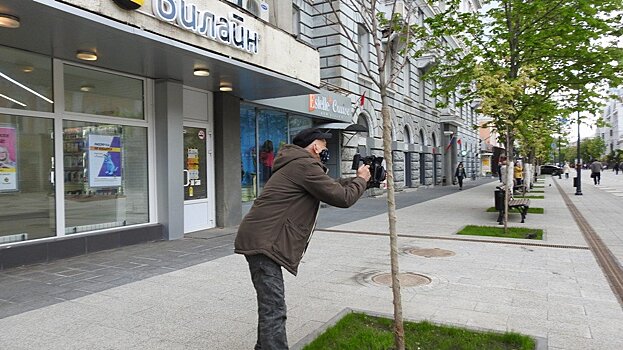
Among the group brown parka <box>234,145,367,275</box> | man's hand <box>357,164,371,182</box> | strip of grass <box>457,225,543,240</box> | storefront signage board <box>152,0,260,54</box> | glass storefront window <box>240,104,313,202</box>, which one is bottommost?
strip of grass <box>457,225,543,240</box>

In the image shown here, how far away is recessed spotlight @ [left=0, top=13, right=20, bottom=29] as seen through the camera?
216 inches

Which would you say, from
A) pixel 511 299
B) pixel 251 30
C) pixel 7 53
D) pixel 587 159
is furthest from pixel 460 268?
pixel 587 159

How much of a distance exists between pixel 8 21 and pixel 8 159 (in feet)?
7.83

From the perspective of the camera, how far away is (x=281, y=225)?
306cm

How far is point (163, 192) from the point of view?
938cm

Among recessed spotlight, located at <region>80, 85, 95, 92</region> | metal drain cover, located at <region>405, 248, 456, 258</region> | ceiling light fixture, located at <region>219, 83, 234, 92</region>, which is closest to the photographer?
metal drain cover, located at <region>405, 248, 456, 258</region>

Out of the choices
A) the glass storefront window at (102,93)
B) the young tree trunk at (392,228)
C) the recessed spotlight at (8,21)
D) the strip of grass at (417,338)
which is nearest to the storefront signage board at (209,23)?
Answer: the recessed spotlight at (8,21)

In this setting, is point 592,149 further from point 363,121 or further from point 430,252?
point 430,252

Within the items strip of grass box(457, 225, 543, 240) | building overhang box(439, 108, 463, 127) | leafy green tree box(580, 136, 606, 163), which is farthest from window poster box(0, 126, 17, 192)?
leafy green tree box(580, 136, 606, 163)

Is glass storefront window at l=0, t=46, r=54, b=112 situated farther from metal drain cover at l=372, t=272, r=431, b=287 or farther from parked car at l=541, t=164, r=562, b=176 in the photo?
parked car at l=541, t=164, r=562, b=176

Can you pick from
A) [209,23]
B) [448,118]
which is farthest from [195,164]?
[448,118]

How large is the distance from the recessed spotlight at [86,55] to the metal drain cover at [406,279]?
5.64 m

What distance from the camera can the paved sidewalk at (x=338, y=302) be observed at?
4105 mm

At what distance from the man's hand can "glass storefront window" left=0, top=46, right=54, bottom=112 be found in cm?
632
